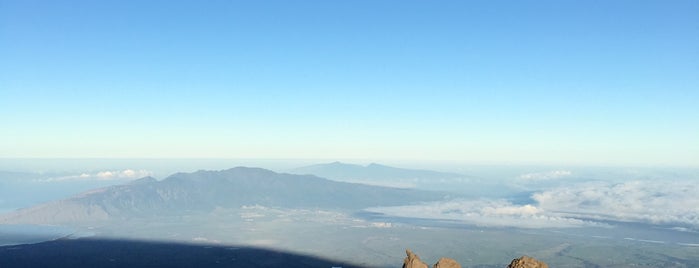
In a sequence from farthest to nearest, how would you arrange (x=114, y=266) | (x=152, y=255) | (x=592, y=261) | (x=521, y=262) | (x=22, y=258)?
(x=592, y=261) < (x=152, y=255) < (x=22, y=258) < (x=114, y=266) < (x=521, y=262)

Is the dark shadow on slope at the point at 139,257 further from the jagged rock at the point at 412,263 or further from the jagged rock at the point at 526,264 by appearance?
the jagged rock at the point at 526,264

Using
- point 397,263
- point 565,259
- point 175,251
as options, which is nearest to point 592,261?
point 565,259

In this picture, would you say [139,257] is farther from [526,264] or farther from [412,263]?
[526,264]

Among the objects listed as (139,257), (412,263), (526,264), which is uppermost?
(526,264)

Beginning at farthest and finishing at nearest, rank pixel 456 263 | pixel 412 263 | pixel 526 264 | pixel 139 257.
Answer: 1. pixel 139 257
2. pixel 412 263
3. pixel 456 263
4. pixel 526 264

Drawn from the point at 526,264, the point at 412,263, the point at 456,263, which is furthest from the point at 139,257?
the point at 526,264

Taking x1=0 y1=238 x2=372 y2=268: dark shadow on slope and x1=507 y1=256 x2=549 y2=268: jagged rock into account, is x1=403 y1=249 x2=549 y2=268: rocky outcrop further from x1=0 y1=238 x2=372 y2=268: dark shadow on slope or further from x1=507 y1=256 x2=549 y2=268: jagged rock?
x1=0 y1=238 x2=372 y2=268: dark shadow on slope

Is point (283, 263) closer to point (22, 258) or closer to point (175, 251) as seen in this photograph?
point (175, 251)

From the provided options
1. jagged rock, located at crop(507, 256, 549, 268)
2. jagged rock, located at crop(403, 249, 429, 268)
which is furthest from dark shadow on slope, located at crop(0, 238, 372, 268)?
jagged rock, located at crop(507, 256, 549, 268)

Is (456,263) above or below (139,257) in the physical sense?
above
